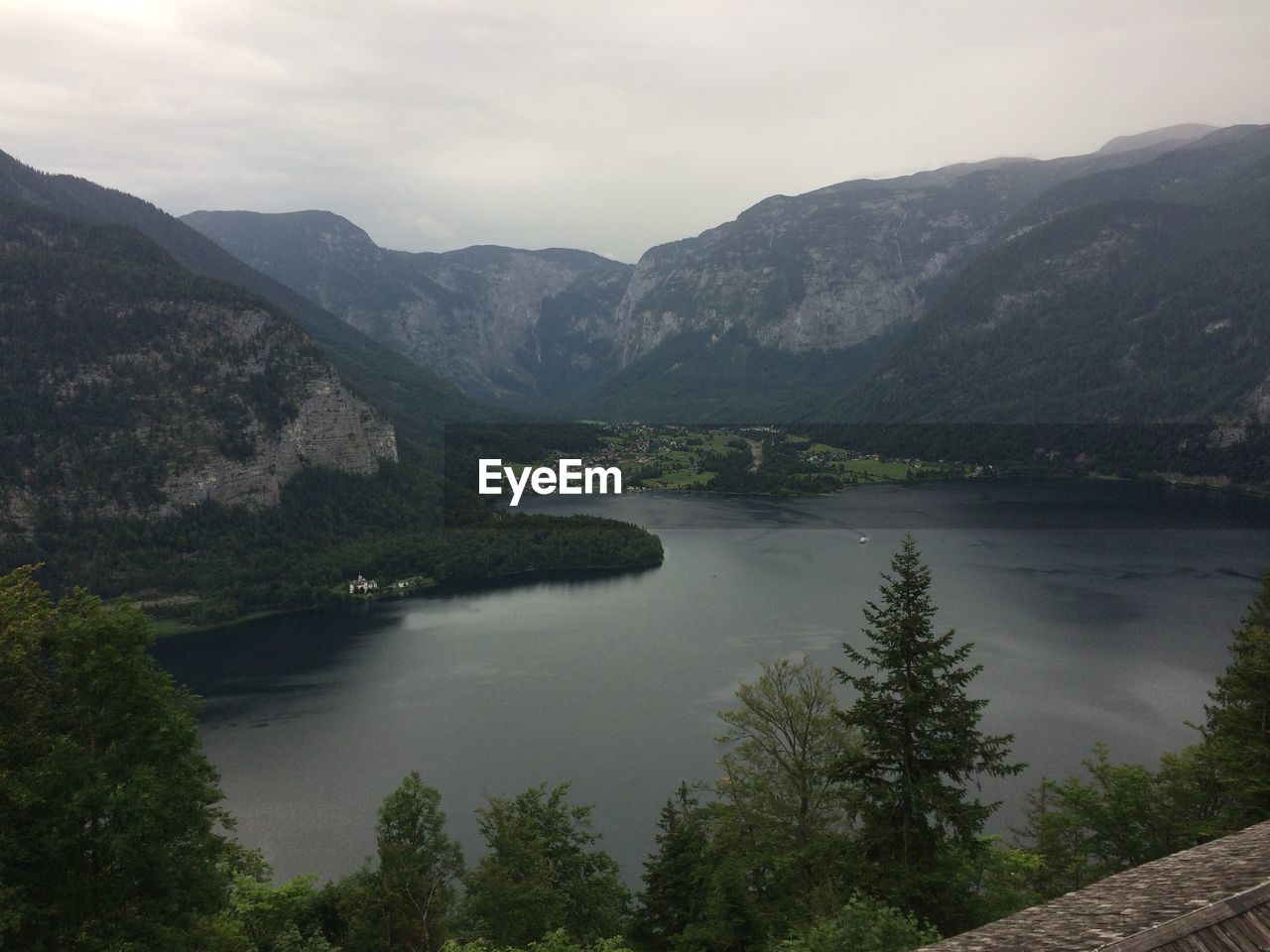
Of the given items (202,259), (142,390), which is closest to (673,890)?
(142,390)

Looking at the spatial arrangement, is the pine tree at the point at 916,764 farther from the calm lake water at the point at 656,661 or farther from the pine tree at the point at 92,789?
the calm lake water at the point at 656,661

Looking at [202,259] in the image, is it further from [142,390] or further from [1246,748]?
[1246,748]

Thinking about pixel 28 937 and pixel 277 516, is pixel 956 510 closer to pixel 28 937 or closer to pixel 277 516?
pixel 277 516

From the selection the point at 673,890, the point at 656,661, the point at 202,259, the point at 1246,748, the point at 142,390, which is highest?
the point at 202,259

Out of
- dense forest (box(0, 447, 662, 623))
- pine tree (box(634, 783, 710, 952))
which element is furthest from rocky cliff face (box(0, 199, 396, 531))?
pine tree (box(634, 783, 710, 952))

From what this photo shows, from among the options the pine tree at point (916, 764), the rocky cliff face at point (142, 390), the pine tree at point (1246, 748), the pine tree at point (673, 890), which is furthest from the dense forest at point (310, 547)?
Answer: the pine tree at point (916, 764)

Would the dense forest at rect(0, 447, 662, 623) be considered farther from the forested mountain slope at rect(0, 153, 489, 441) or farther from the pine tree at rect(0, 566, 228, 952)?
the pine tree at rect(0, 566, 228, 952)
